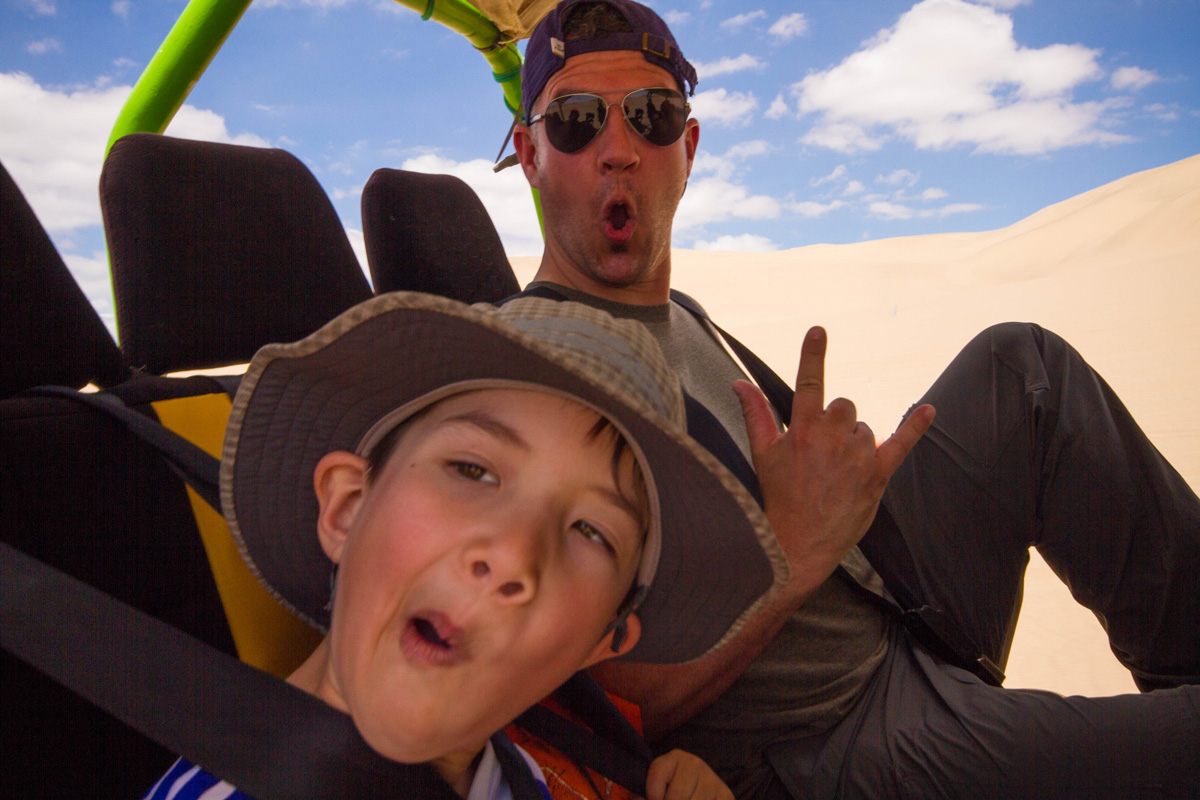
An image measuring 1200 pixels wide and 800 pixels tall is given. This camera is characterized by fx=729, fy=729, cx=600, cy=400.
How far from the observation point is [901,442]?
1.40m

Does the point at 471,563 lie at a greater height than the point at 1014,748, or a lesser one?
greater

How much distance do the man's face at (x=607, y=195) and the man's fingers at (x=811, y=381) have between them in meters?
0.74

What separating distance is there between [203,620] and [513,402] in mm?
597

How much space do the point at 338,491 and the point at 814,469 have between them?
0.83m

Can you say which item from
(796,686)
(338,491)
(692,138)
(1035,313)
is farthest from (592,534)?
(1035,313)

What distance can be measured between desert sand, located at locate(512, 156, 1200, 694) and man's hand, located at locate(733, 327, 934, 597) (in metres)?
2.08

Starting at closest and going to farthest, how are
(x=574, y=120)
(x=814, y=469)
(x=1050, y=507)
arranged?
1. (x=814, y=469)
2. (x=1050, y=507)
3. (x=574, y=120)

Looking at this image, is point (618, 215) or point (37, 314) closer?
point (37, 314)

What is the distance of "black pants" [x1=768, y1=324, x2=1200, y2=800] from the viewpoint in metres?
1.42

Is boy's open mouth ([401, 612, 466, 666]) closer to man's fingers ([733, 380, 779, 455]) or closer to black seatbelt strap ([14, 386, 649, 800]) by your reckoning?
black seatbelt strap ([14, 386, 649, 800])

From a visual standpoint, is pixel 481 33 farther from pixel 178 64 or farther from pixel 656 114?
pixel 656 114

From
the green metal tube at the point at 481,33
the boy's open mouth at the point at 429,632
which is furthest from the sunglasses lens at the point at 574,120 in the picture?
the boy's open mouth at the point at 429,632

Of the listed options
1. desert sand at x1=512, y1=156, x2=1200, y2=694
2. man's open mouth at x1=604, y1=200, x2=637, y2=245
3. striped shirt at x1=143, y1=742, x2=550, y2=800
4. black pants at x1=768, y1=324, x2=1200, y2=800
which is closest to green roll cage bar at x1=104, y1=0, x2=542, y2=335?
man's open mouth at x1=604, y1=200, x2=637, y2=245

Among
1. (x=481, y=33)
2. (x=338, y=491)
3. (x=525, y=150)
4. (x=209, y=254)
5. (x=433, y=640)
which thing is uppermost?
(x=481, y=33)
